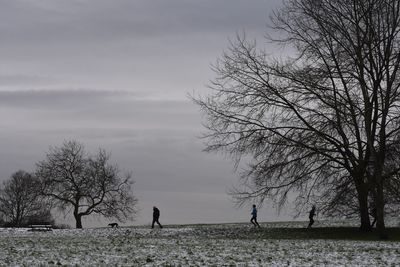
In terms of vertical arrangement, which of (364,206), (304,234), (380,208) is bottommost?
(304,234)

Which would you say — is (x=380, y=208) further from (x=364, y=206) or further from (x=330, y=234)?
(x=330, y=234)

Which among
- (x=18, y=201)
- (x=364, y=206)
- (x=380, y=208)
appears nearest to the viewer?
(x=380, y=208)

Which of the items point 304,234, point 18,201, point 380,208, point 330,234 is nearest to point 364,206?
point 380,208

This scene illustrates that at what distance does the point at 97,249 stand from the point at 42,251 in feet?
5.61

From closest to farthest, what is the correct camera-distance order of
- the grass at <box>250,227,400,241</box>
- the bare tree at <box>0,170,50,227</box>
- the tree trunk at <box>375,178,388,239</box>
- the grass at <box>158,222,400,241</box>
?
1. the tree trunk at <box>375,178,388,239</box>
2. the grass at <box>250,227,400,241</box>
3. the grass at <box>158,222,400,241</box>
4. the bare tree at <box>0,170,50,227</box>

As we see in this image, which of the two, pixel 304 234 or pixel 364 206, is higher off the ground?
pixel 364 206

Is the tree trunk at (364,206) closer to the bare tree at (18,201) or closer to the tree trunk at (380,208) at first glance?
the tree trunk at (380,208)

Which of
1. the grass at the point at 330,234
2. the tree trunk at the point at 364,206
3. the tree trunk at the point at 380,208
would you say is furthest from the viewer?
the tree trunk at the point at 364,206

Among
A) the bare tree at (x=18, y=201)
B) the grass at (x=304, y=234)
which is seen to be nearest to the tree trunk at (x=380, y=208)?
the grass at (x=304, y=234)

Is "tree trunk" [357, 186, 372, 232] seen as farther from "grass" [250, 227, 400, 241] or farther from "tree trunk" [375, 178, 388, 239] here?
"tree trunk" [375, 178, 388, 239]

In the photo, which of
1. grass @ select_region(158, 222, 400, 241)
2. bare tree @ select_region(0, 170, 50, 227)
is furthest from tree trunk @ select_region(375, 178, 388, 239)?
bare tree @ select_region(0, 170, 50, 227)

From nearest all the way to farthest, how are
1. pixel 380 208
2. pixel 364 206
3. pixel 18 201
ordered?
pixel 380 208, pixel 364 206, pixel 18 201

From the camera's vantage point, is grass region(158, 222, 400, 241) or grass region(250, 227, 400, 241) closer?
Answer: grass region(250, 227, 400, 241)

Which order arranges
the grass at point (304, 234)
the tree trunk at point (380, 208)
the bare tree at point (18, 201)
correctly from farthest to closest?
1. the bare tree at point (18, 201)
2. the grass at point (304, 234)
3. the tree trunk at point (380, 208)
